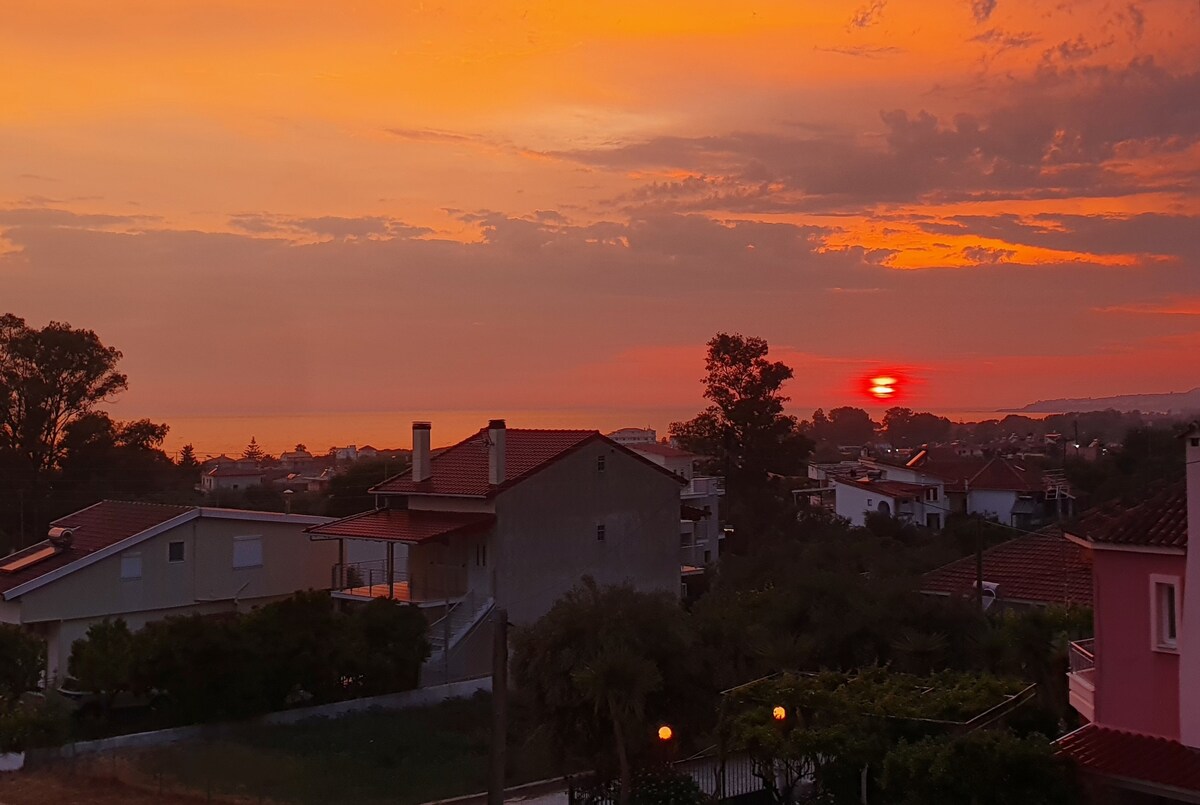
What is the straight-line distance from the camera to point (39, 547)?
35.9m

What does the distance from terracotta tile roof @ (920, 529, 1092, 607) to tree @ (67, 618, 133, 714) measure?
1847 cm

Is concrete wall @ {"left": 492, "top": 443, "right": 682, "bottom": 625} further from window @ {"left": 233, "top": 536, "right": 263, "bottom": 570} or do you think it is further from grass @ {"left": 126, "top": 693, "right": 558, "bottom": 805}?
grass @ {"left": 126, "top": 693, "right": 558, "bottom": 805}

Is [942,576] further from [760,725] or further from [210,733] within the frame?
[210,733]

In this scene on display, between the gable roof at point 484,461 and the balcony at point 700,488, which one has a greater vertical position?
the gable roof at point 484,461

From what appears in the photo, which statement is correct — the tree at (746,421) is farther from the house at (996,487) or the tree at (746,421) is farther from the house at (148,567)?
the house at (148,567)

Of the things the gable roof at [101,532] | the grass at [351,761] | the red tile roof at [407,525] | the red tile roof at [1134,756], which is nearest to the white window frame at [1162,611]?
the red tile roof at [1134,756]

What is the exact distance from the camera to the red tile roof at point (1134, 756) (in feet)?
47.9

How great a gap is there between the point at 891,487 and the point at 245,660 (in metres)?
55.4

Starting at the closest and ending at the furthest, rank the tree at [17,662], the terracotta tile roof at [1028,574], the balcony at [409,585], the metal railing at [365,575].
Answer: the tree at [17,662]
the terracotta tile roof at [1028,574]
the balcony at [409,585]
the metal railing at [365,575]

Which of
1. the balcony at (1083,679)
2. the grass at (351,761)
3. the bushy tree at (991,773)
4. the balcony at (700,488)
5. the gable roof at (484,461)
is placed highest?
the gable roof at (484,461)

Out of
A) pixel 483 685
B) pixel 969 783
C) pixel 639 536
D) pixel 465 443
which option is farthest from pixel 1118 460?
pixel 969 783

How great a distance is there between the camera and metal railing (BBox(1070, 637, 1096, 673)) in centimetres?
1698

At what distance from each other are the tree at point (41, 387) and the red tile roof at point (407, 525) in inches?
932

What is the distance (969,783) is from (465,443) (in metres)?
28.1
